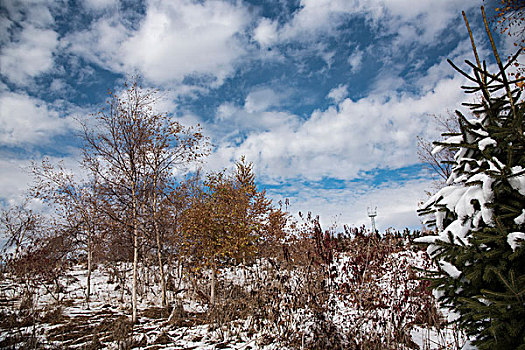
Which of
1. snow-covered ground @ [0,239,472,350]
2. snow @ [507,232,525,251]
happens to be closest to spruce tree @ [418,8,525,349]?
snow @ [507,232,525,251]

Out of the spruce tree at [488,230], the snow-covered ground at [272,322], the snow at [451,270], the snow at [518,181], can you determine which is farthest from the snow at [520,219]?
the snow-covered ground at [272,322]

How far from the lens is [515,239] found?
5.92 ft

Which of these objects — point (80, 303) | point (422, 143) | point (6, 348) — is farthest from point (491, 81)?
point (422, 143)

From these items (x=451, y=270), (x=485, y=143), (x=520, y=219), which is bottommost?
(x=451, y=270)

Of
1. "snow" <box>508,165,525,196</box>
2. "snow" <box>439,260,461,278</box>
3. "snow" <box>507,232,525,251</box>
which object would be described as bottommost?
A: "snow" <box>439,260,461,278</box>

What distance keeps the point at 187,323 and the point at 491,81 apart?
303 inches

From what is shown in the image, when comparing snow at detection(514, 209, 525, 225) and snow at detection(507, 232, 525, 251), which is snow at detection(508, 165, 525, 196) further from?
snow at detection(507, 232, 525, 251)

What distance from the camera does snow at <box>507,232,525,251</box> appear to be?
5.86 ft

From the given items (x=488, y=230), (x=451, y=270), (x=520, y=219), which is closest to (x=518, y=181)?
(x=520, y=219)

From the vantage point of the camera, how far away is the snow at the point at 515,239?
5.86 feet

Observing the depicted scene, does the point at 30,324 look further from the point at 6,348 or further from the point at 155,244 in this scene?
the point at 155,244

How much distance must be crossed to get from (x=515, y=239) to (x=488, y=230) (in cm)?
15

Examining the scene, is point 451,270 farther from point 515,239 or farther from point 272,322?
point 272,322

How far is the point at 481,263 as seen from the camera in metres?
1.96
